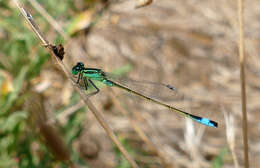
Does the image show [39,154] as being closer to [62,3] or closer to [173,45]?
[62,3]

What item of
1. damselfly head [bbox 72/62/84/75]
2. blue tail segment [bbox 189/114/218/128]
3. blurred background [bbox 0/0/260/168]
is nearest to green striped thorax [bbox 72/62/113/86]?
damselfly head [bbox 72/62/84/75]

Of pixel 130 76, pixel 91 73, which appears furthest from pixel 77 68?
pixel 130 76

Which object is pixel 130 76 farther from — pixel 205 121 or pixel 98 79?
pixel 205 121

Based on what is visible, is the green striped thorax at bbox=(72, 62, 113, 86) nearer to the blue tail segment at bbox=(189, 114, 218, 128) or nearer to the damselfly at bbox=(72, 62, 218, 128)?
the damselfly at bbox=(72, 62, 218, 128)

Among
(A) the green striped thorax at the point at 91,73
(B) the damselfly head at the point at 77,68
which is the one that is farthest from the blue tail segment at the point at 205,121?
(B) the damselfly head at the point at 77,68

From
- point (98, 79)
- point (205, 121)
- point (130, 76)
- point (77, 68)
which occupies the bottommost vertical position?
point (130, 76)

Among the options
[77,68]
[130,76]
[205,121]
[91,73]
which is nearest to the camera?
[205,121]

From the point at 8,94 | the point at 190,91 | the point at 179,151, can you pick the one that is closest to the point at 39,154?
the point at 8,94

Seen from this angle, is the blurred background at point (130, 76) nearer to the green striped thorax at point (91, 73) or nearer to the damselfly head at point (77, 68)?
the green striped thorax at point (91, 73)
